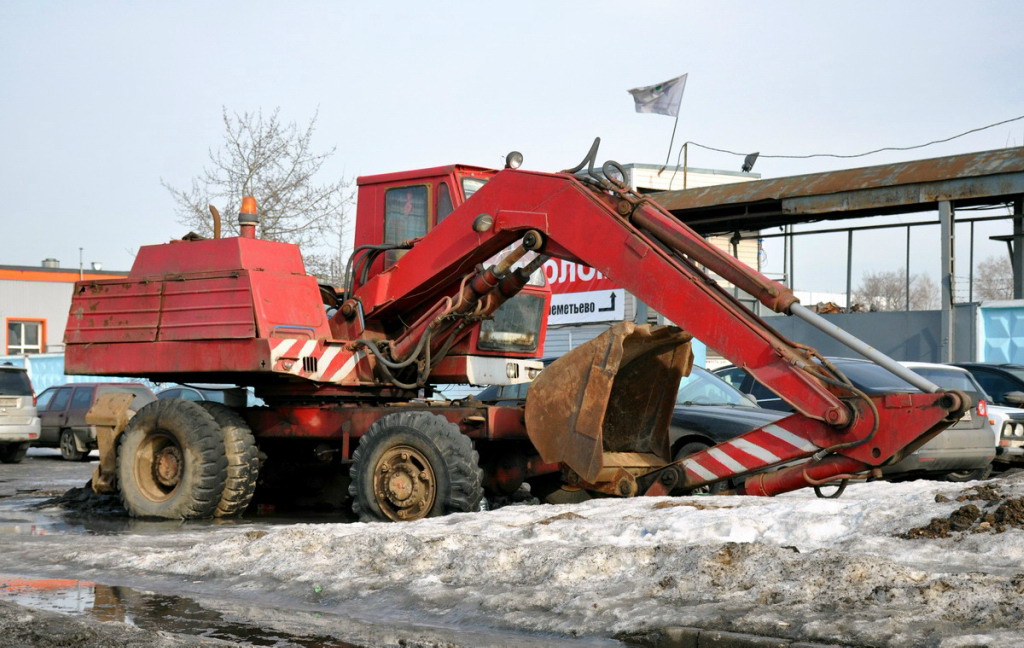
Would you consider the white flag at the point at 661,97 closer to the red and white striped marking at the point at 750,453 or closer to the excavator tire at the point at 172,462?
the excavator tire at the point at 172,462

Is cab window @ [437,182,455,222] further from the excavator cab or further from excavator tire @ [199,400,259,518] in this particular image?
excavator tire @ [199,400,259,518]

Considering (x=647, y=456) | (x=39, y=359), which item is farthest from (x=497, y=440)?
(x=39, y=359)

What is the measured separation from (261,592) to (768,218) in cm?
2133

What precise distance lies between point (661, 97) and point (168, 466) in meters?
22.3

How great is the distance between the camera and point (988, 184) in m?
22.5

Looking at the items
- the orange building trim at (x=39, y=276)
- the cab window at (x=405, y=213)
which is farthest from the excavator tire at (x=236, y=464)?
the orange building trim at (x=39, y=276)

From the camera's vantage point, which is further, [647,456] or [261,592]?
[647,456]

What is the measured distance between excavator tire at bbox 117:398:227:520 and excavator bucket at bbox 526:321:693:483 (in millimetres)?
3563

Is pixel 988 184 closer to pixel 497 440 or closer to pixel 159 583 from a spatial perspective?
pixel 497 440

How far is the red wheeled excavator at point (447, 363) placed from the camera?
9633 millimetres

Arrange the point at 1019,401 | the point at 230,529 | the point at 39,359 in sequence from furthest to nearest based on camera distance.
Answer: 1. the point at 39,359
2. the point at 1019,401
3. the point at 230,529

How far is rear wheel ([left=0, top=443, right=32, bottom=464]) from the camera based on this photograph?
24.5 meters

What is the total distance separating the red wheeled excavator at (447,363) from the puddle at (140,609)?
3206 millimetres

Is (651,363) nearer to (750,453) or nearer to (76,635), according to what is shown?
(750,453)
